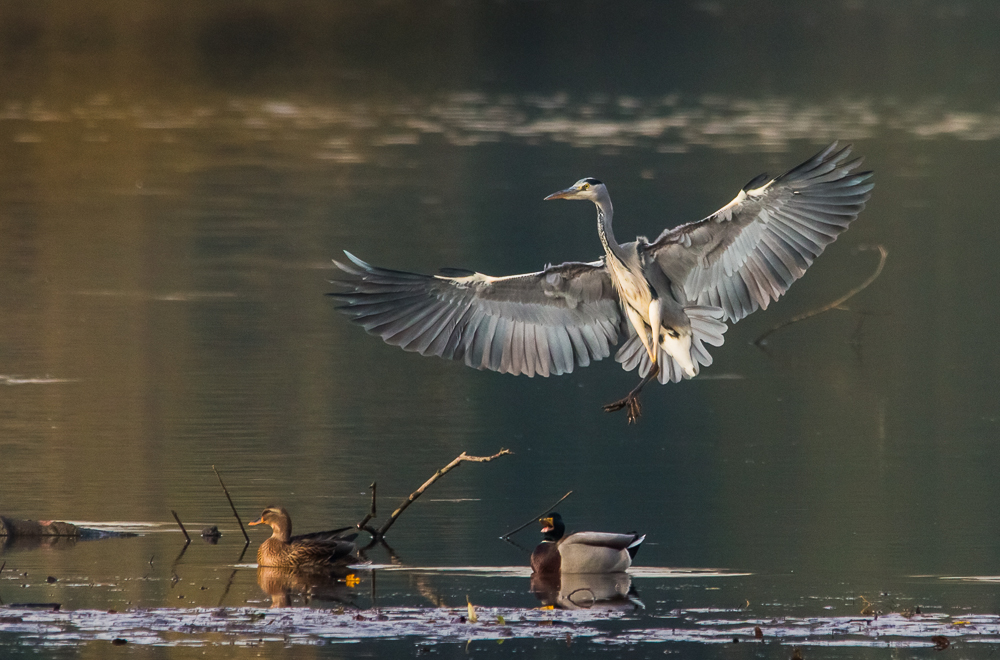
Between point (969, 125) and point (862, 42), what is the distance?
22703mm

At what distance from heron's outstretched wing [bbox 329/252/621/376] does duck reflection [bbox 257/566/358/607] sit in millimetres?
1348

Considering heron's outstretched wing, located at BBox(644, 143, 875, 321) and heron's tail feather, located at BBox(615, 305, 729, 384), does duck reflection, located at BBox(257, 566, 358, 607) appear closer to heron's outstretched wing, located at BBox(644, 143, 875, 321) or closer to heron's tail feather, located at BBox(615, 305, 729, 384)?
heron's tail feather, located at BBox(615, 305, 729, 384)

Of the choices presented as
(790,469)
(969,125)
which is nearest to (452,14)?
(969,125)

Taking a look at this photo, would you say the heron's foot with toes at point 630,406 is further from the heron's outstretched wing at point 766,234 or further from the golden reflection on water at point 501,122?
the golden reflection on water at point 501,122

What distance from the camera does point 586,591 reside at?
32.5ft

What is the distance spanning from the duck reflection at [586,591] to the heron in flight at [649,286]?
3.20 feet

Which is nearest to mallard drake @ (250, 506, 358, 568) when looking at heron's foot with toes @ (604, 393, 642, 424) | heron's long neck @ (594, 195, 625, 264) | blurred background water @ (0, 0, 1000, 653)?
blurred background water @ (0, 0, 1000, 653)

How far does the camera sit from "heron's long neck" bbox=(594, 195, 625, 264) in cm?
1041

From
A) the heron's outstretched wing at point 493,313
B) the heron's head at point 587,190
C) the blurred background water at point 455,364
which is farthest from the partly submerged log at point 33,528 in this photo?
the heron's head at point 587,190

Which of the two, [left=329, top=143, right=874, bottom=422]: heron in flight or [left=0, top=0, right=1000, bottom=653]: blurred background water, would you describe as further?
[left=0, top=0, right=1000, bottom=653]: blurred background water

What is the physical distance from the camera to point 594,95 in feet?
155

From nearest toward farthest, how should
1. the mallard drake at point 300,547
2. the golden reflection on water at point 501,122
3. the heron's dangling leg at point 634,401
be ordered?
the mallard drake at point 300,547 < the heron's dangling leg at point 634,401 < the golden reflection on water at point 501,122

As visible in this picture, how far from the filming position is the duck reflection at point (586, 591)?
9617mm

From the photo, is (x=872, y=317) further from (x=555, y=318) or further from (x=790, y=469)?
(x=555, y=318)
